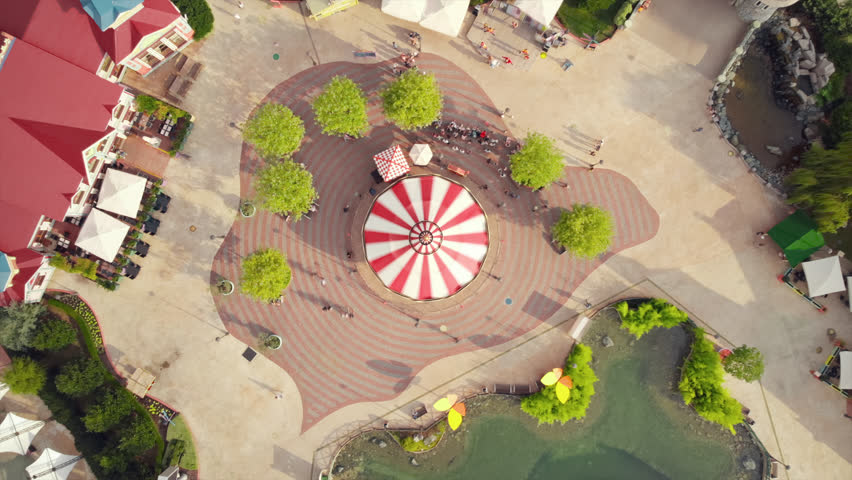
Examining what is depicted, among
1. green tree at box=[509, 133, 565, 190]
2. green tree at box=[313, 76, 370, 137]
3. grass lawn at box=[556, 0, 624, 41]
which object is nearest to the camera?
green tree at box=[313, 76, 370, 137]

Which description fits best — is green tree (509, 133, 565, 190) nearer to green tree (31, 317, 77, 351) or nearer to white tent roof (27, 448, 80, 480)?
green tree (31, 317, 77, 351)

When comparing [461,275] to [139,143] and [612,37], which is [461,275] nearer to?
[612,37]

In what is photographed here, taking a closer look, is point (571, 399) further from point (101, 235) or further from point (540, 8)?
point (101, 235)

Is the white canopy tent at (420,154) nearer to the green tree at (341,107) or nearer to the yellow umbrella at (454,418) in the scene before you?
the green tree at (341,107)

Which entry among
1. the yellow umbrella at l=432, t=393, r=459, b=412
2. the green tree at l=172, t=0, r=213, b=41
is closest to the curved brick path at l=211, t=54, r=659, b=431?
the yellow umbrella at l=432, t=393, r=459, b=412

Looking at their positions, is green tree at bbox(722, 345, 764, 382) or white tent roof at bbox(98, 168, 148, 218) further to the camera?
white tent roof at bbox(98, 168, 148, 218)

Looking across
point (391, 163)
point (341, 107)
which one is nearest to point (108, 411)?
point (391, 163)
